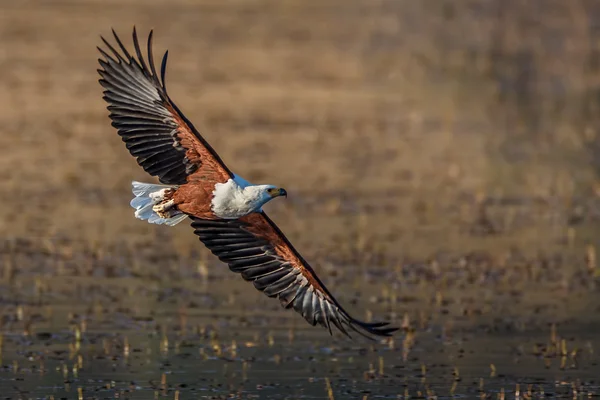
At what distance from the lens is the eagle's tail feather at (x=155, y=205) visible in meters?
9.07

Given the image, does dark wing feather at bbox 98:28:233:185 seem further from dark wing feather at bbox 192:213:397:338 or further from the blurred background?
the blurred background

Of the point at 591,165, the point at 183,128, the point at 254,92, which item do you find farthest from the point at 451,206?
the point at 254,92

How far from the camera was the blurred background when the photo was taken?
12.7m

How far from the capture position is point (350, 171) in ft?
58.2

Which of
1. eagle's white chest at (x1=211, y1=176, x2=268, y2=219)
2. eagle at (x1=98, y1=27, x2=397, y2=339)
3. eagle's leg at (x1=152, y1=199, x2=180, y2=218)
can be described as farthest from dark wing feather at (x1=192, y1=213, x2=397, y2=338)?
eagle's leg at (x1=152, y1=199, x2=180, y2=218)

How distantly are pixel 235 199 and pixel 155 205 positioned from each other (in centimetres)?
55

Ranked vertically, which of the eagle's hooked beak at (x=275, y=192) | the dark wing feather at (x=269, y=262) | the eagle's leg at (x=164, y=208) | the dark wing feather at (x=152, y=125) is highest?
the dark wing feather at (x=152, y=125)

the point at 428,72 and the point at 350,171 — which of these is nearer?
the point at 350,171

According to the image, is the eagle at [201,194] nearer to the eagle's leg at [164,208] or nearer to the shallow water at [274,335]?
the eagle's leg at [164,208]

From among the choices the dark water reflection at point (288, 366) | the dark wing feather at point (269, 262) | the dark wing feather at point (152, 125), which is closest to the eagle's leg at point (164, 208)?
the dark wing feather at point (152, 125)

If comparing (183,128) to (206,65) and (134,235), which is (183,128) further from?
(206,65)

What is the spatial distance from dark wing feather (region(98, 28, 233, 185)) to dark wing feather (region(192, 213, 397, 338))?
0.47 m

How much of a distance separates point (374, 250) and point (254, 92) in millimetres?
11589

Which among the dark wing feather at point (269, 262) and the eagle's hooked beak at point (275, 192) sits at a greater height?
the eagle's hooked beak at point (275, 192)
